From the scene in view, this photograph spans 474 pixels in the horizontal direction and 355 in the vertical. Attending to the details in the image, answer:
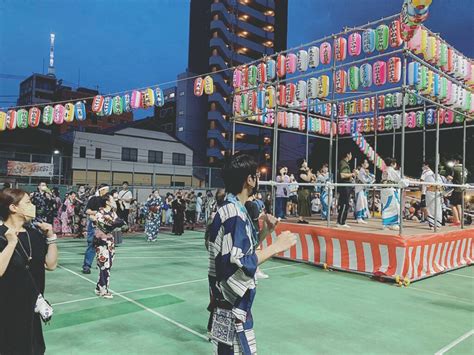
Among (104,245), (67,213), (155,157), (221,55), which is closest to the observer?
(104,245)

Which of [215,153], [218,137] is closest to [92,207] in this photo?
[215,153]

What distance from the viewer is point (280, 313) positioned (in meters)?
5.23

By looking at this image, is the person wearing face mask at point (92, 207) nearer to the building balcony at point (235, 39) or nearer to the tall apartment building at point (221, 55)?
the tall apartment building at point (221, 55)

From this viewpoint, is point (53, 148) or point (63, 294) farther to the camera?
point (53, 148)

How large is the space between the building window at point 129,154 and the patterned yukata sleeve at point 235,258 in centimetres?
3458

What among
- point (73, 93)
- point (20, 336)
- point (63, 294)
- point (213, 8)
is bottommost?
point (63, 294)

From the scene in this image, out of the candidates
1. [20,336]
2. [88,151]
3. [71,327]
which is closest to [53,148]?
[88,151]

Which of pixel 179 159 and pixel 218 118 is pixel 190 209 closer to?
pixel 179 159

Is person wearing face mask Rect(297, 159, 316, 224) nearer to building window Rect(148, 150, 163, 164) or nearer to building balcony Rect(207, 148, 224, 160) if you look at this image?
building window Rect(148, 150, 163, 164)

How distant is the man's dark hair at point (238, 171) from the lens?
2.42 meters

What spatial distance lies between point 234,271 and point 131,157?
115 feet

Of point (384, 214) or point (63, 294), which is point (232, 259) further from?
point (384, 214)

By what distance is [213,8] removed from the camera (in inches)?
1955

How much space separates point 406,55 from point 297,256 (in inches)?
205
